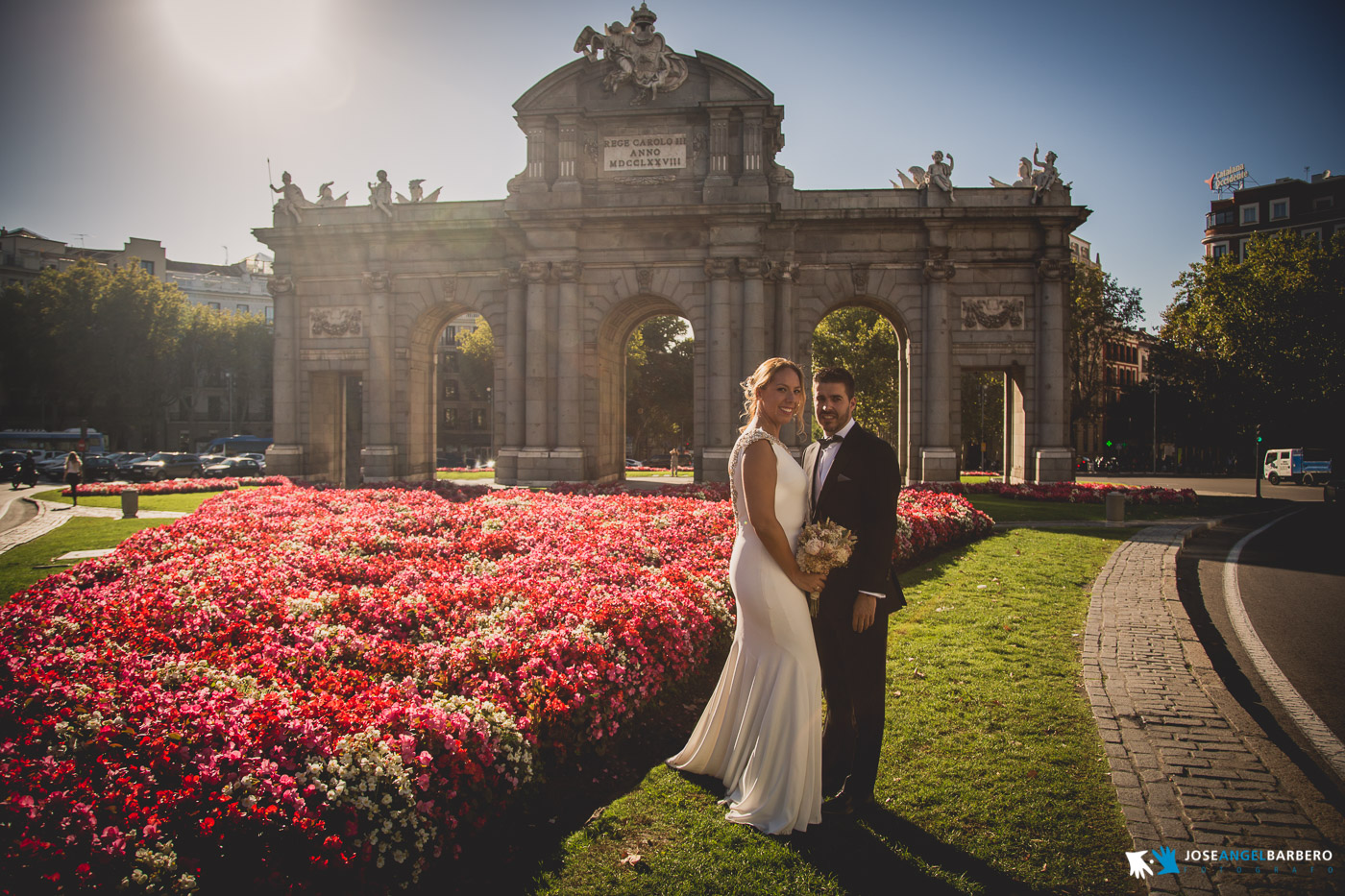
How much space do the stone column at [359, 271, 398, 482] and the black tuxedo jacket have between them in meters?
25.5

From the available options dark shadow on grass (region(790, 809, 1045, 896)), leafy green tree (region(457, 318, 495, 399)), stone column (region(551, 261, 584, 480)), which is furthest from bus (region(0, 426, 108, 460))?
dark shadow on grass (region(790, 809, 1045, 896))

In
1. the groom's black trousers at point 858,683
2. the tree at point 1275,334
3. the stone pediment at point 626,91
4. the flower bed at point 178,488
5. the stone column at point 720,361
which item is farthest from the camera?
the tree at point 1275,334

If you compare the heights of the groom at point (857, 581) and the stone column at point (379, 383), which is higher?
the stone column at point (379, 383)

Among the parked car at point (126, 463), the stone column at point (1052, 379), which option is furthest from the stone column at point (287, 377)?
the stone column at point (1052, 379)

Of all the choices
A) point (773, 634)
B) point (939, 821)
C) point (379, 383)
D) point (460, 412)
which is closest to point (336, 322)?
point (379, 383)

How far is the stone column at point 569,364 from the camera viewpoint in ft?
84.2

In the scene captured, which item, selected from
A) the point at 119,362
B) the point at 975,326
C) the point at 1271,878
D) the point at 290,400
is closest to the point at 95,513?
the point at 290,400

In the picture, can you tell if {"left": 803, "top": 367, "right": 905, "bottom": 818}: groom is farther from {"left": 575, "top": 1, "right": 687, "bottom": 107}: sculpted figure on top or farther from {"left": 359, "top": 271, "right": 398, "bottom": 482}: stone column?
{"left": 359, "top": 271, "right": 398, "bottom": 482}: stone column

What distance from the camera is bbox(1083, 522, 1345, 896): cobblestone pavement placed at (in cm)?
403

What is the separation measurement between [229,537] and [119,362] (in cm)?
5604

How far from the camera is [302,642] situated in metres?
6.26

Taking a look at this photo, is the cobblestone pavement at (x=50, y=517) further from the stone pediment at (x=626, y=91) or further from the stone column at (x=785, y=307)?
the stone column at (x=785, y=307)

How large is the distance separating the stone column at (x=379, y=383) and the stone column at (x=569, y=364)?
22.6 ft

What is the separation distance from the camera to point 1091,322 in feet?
180
